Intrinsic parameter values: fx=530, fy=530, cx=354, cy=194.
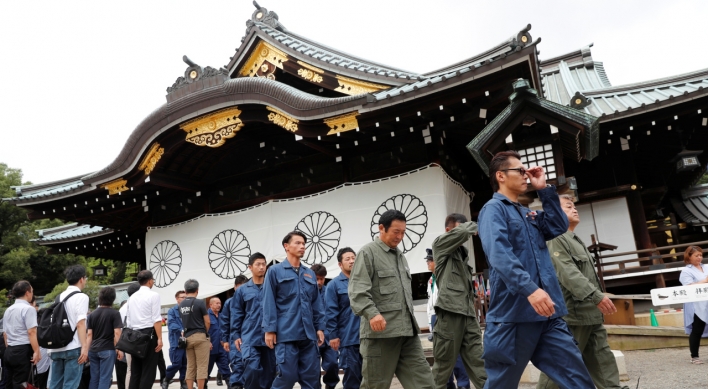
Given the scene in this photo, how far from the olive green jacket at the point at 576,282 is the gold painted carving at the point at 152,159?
8.51 metres

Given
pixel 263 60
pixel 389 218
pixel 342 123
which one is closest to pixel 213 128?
pixel 263 60

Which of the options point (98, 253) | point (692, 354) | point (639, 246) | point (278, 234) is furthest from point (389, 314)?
point (98, 253)

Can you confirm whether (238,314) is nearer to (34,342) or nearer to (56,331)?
(56,331)

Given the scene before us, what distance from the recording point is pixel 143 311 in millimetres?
6633

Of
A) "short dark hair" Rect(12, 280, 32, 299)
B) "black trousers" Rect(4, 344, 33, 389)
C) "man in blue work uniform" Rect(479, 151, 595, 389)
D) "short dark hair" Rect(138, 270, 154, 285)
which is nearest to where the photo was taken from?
"man in blue work uniform" Rect(479, 151, 595, 389)

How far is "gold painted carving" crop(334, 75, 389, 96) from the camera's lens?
10.2 m

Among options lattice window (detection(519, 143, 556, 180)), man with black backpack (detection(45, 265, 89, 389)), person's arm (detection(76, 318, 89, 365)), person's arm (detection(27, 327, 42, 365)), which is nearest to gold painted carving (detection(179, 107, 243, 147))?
man with black backpack (detection(45, 265, 89, 389))

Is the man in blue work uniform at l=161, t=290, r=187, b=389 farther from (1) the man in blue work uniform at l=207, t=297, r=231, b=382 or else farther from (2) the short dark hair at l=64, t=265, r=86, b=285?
(2) the short dark hair at l=64, t=265, r=86, b=285

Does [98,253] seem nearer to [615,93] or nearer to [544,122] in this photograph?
[544,122]

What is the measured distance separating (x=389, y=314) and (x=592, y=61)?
14.1 metres

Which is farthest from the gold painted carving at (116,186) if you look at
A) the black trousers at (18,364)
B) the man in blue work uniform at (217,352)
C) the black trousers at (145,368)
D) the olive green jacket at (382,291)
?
the olive green jacket at (382,291)

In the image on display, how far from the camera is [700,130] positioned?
1020 cm

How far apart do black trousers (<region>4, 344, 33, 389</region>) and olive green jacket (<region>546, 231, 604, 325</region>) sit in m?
6.55

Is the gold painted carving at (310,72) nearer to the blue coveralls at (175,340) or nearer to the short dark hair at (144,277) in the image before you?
the blue coveralls at (175,340)
